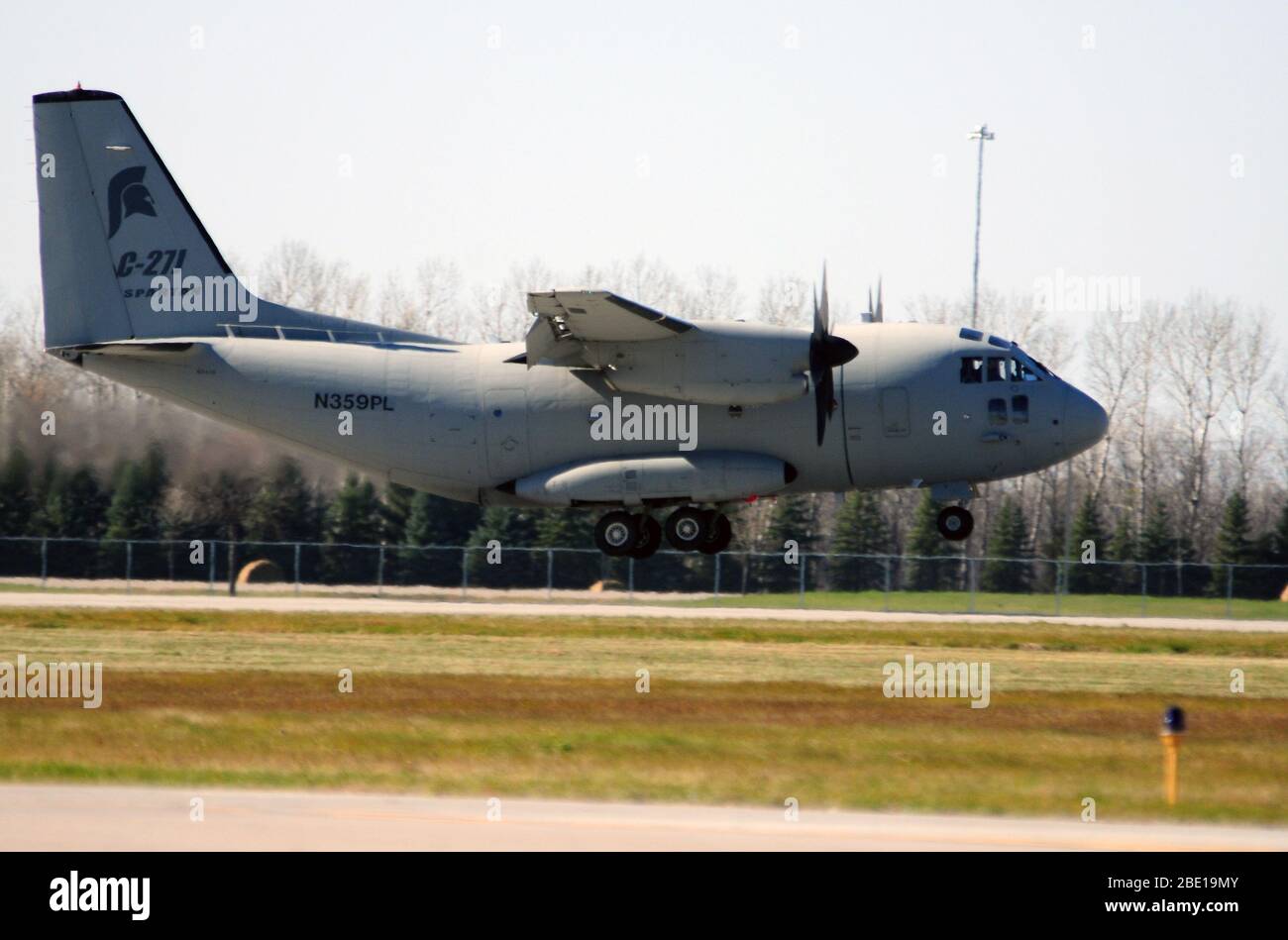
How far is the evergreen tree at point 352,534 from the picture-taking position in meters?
57.0

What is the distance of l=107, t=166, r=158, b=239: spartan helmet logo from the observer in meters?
Answer: 37.4

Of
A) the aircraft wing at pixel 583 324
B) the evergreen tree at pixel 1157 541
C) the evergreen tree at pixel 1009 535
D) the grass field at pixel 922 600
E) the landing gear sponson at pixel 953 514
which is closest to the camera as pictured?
the aircraft wing at pixel 583 324

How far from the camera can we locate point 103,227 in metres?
37.5

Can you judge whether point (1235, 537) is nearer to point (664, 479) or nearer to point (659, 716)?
point (664, 479)

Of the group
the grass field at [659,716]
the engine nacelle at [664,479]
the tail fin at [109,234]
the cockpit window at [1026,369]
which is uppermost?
the tail fin at [109,234]

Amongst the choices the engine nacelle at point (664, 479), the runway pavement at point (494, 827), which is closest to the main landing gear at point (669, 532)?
the engine nacelle at point (664, 479)

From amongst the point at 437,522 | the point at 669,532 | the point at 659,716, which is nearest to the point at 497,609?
the point at 669,532

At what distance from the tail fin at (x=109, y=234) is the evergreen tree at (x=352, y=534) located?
653 inches

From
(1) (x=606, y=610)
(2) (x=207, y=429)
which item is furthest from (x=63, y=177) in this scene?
(1) (x=606, y=610)

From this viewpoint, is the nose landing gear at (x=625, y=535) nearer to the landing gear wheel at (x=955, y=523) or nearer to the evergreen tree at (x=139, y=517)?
the landing gear wheel at (x=955, y=523)

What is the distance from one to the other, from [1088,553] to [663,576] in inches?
738

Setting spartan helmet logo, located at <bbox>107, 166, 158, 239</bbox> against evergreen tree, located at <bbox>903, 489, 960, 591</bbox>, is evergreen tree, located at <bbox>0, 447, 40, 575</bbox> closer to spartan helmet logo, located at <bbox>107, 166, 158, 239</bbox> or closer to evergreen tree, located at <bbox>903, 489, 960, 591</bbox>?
spartan helmet logo, located at <bbox>107, 166, 158, 239</bbox>

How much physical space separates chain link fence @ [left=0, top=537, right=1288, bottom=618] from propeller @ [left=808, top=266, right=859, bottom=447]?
68.6ft
